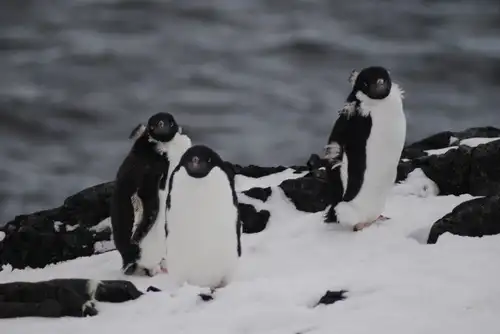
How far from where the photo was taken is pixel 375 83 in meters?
5.67

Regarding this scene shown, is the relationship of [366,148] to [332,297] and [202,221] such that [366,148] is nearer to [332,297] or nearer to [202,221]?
[202,221]

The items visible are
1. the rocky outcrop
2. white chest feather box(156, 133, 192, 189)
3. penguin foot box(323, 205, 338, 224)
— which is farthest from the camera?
the rocky outcrop

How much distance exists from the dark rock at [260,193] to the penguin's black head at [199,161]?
1628mm

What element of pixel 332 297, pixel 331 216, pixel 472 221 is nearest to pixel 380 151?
pixel 331 216

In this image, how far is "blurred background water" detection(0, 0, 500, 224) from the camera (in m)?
14.2

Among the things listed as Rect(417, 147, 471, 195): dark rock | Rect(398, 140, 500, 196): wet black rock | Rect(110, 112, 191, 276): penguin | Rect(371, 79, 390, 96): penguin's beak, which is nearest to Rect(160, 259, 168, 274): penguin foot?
Rect(110, 112, 191, 276): penguin

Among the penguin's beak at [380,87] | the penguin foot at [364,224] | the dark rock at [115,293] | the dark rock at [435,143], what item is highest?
the penguin's beak at [380,87]

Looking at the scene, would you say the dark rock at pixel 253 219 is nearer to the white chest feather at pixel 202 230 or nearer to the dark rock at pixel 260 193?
the dark rock at pixel 260 193

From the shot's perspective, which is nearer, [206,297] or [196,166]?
[206,297]

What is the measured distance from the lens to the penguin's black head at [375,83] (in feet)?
18.6

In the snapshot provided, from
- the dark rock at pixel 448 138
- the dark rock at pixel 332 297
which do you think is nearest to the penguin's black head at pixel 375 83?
the dark rock at pixel 332 297

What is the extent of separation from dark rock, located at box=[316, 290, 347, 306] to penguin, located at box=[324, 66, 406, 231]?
60.2 inches

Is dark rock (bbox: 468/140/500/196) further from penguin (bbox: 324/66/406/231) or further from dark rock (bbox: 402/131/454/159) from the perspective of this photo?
dark rock (bbox: 402/131/454/159)

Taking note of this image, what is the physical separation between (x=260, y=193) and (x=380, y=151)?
1.15 metres
